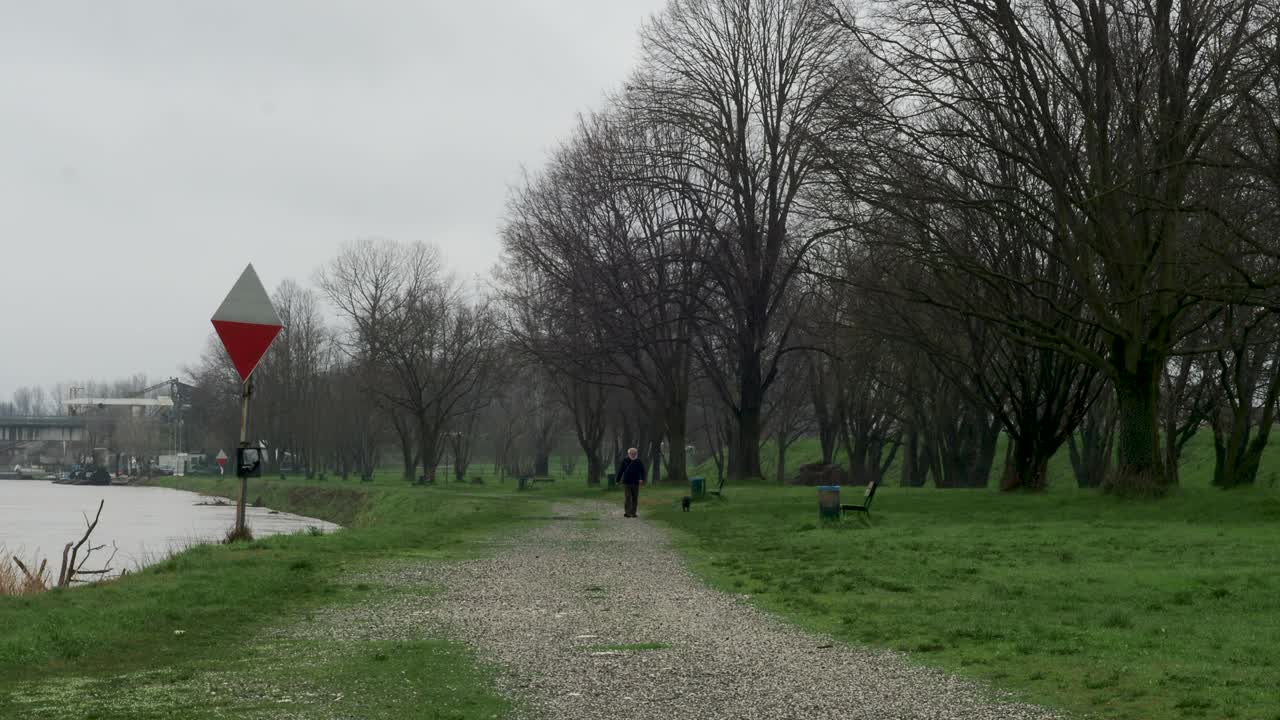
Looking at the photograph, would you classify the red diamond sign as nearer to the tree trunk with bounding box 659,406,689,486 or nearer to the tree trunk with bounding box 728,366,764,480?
the tree trunk with bounding box 728,366,764,480

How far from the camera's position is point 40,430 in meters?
180

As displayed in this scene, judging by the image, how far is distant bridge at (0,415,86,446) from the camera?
17075cm

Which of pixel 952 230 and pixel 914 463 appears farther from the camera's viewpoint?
pixel 914 463

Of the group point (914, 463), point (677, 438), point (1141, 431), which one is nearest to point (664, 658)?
point (1141, 431)

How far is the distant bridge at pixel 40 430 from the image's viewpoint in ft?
560

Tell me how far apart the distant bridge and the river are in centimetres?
10841

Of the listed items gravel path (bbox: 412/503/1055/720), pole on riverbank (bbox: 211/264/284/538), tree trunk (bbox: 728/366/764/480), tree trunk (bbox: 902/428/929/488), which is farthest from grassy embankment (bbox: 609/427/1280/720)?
tree trunk (bbox: 902/428/929/488)

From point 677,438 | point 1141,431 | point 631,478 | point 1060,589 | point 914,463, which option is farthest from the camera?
point 914,463

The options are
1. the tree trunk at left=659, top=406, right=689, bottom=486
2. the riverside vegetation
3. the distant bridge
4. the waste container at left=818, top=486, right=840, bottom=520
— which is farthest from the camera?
the distant bridge

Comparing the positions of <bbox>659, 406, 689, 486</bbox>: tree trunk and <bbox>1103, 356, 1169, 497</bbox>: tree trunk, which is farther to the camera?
<bbox>659, 406, 689, 486</bbox>: tree trunk

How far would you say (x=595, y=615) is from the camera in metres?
12.3

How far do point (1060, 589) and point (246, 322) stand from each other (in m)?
10.6

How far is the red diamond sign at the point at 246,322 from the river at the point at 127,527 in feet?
10.8

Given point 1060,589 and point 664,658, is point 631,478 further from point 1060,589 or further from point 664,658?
point 664,658
